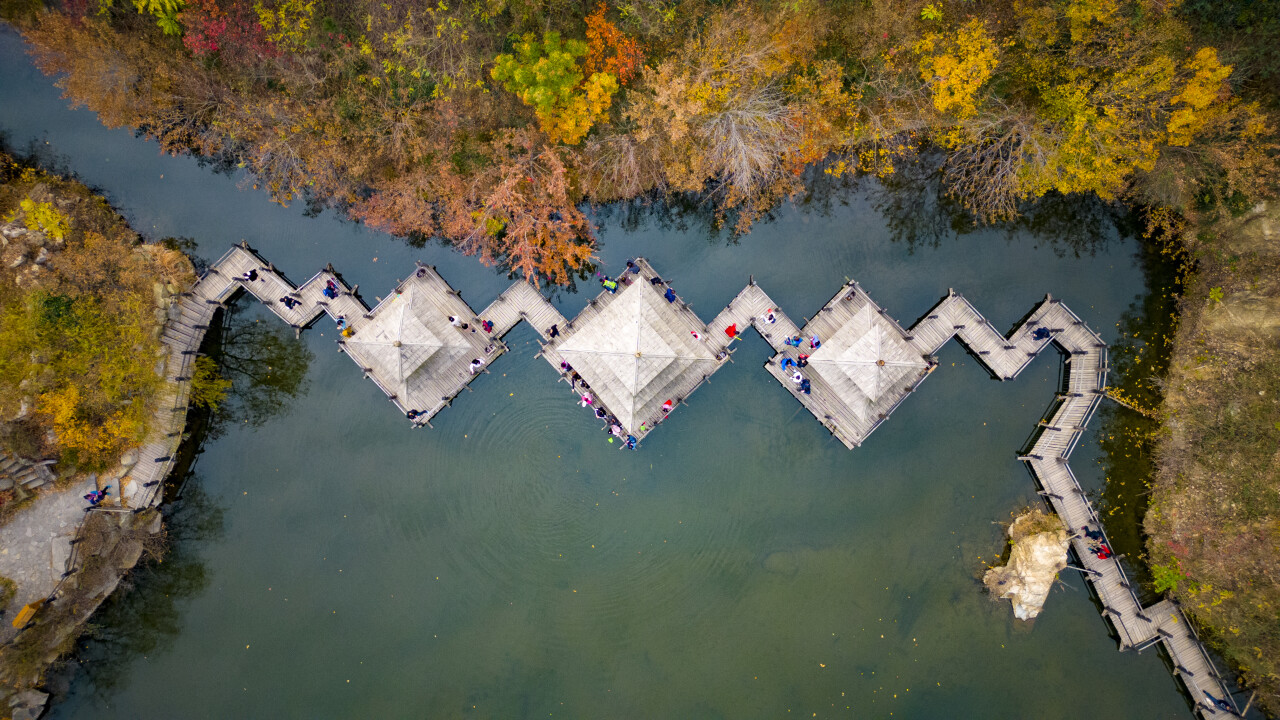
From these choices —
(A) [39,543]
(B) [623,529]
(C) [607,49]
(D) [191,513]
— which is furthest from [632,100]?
(A) [39,543]

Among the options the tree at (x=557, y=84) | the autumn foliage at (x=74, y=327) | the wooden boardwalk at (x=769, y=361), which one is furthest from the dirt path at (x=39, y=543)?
the tree at (x=557, y=84)

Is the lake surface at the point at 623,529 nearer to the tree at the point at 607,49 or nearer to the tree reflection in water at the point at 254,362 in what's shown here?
the tree reflection in water at the point at 254,362

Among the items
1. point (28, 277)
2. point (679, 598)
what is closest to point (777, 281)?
point (679, 598)

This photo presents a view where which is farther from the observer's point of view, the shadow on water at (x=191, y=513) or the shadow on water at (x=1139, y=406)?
the shadow on water at (x=191, y=513)

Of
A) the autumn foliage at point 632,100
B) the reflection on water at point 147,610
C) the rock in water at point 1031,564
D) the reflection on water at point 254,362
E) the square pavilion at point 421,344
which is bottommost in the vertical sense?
the reflection on water at point 147,610

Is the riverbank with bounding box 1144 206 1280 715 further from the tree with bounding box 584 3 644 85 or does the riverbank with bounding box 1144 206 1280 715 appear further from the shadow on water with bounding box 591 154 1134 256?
→ the tree with bounding box 584 3 644 85

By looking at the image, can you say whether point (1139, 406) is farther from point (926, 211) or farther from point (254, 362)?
point (254, 362)

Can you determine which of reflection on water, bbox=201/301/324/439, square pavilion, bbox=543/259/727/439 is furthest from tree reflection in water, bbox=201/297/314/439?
square pavilion, bbox=543/259/727/439

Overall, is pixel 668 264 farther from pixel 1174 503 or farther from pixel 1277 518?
pixel 1277 518
